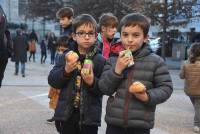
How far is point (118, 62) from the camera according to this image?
12.5 feet

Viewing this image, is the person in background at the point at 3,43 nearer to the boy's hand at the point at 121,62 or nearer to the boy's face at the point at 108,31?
the boy's face at the point at 108,31

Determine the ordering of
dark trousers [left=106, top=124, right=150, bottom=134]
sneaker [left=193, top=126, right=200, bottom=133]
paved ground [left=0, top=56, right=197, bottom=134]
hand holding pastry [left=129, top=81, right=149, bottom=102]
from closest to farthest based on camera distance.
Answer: hand holding pastry [left=129, top=81, right=149, bottom=102]
dark trousers [left=106, top=124, right=150, bottom=134]
paved ground [left=0, top=56, right=197, bottom=134]
sneaker [left=193, top=126, right=200, bottom=133]

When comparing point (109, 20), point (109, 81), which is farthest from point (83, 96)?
point (109, 20)

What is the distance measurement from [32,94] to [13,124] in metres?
4.20

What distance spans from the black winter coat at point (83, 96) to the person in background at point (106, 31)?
1.60 m

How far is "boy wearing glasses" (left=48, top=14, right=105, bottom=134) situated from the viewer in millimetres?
4293

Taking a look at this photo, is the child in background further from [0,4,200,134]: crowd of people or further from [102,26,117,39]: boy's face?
Answer: [102,26,117,39]: boy's face

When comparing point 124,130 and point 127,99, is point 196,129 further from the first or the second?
point 127,99

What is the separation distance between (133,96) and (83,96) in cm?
56

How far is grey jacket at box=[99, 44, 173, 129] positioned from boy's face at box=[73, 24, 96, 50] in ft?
1.40

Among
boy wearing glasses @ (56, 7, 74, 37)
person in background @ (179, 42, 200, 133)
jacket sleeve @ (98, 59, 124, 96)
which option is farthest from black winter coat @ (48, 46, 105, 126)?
person in background @ (179, 42, 200, 133)

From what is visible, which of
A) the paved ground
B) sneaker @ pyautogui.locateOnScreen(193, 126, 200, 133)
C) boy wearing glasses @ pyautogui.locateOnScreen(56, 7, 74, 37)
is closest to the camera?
boy wearing glasses @ pyautogui.locateOnScreen(56, 7, 74, 37)

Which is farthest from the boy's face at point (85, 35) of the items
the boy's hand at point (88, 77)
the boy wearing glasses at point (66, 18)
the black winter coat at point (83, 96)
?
the boy wearing glasses at point (66, 18)

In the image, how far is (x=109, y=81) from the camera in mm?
3896
